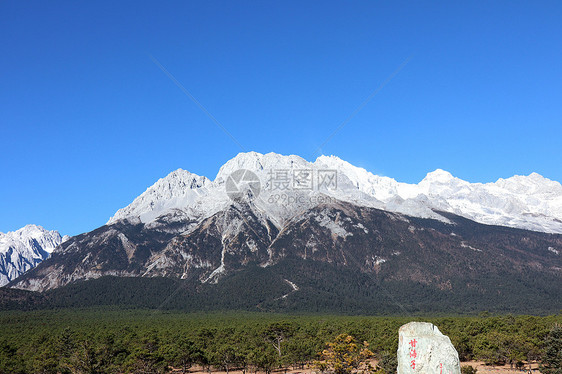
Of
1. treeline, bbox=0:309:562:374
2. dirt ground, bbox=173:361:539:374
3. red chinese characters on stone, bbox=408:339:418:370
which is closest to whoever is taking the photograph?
red chinese characters on stone, bbox=408:339:418:370

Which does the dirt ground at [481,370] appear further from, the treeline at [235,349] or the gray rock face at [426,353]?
the gray rock face at [426,353]

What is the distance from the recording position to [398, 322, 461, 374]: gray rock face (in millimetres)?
23078

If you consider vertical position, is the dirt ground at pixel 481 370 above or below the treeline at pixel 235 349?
below

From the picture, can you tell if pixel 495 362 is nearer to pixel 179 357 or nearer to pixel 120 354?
pixel 179 357

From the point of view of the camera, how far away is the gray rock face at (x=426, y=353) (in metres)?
23.1

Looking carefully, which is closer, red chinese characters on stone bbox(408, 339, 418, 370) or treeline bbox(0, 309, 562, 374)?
red chinese characters on stone bbox(408, 339, 418, 370)

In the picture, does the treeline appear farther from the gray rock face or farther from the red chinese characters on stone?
the red chinese characters on stone

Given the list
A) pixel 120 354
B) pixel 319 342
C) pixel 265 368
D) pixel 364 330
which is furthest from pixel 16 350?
pixel 364 330

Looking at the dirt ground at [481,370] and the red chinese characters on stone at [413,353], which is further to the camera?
the dirt ground at [481,370]

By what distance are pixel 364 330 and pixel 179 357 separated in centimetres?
6328

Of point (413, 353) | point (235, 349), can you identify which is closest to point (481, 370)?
point (235, 349)

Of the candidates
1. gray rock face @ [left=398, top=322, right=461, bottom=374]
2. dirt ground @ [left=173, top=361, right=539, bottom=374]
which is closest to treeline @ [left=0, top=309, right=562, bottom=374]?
dirt ground @ [left=173, top=361, right=539, bottom=374]

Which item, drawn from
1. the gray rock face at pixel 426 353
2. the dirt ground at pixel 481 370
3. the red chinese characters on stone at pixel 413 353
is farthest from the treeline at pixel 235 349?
the red chinese characters on stone at pixel 413 353

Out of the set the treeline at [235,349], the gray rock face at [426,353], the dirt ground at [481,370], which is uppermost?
the gray rock face at [426,353]
